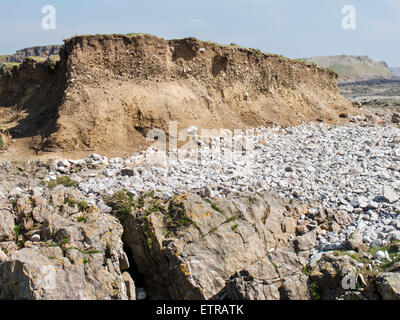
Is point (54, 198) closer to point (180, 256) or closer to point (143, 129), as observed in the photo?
point (180, 256)

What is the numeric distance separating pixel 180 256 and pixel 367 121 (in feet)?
60.9

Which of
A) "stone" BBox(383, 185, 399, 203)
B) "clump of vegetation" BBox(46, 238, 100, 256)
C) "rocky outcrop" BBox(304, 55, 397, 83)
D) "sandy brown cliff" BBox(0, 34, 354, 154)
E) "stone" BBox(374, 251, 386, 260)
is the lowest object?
"stone" BBox(374, 251, 386, 260)

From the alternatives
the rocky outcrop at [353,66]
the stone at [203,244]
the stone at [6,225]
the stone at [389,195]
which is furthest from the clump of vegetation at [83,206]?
the rocky outcrop at [353,66]

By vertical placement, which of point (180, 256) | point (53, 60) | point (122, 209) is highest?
point (53, 60)

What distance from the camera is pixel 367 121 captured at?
21.8m

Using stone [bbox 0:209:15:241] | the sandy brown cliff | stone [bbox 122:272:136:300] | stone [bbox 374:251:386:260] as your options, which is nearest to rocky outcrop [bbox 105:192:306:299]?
stone [bbox 122:272:136:300]

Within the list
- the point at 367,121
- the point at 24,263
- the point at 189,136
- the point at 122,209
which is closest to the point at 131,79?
the point at 189,136

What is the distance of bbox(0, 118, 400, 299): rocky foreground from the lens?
6262mm

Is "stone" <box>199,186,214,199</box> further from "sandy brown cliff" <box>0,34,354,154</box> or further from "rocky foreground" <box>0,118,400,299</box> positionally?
"sandy brown cliff" <box>0,34,354,154</box>

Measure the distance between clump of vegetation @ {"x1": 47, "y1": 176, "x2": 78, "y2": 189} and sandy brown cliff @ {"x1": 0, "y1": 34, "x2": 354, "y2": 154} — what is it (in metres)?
2.48

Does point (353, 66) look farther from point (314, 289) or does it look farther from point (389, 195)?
point (314, 289)

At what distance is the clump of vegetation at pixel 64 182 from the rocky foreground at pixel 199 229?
0.10ft

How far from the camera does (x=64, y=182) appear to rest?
980cm

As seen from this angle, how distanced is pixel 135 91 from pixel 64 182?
17.4 feet
